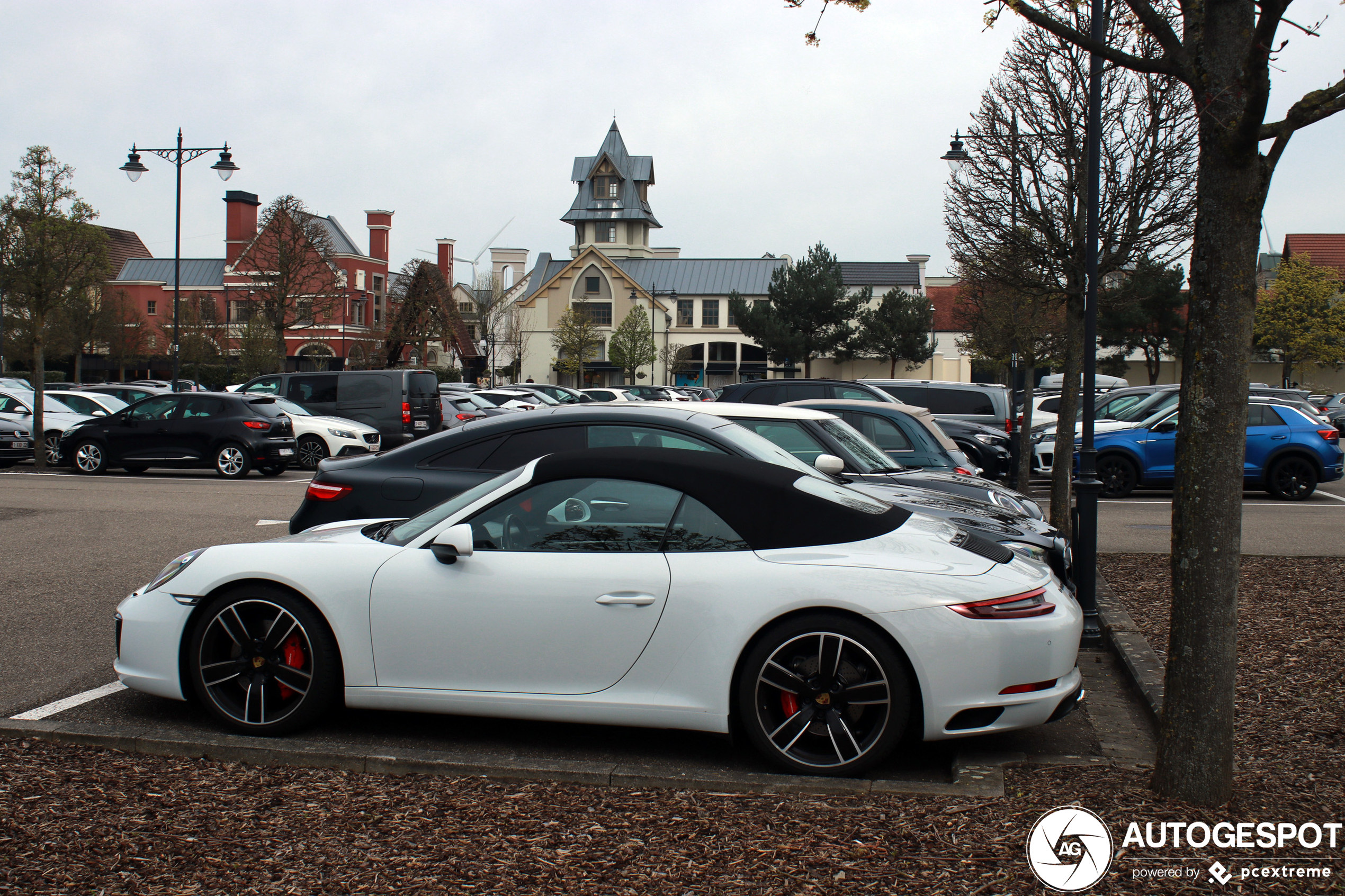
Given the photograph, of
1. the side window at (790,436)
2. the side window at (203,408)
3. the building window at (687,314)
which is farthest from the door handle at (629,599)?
the building window at (687,314)

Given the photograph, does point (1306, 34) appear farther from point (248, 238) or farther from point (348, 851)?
point (248, 238)

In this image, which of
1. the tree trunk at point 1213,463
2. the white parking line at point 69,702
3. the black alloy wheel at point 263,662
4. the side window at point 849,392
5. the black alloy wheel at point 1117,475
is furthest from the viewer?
the black alloy wheel at point 1117,475

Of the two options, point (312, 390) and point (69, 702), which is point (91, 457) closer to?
point (312, 390)

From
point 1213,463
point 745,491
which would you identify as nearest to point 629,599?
point 745,491

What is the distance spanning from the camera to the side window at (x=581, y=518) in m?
4.60

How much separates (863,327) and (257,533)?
63962 mm

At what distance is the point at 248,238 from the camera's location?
74688mm

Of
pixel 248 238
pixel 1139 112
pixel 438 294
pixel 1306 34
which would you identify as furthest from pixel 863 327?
pixel 1306 34

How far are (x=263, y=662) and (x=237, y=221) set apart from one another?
8003 centimetres

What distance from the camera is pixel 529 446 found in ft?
22.3

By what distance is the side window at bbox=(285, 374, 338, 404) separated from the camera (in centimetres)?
2341

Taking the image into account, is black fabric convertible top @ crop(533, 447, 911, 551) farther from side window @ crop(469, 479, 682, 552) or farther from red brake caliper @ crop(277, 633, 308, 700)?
red brake caliper @ crop(277, 633, 308, 700)

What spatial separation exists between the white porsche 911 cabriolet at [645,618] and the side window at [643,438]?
136cm

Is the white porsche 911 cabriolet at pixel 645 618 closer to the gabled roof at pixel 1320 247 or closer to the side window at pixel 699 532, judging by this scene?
the side window at pixel 699 532
